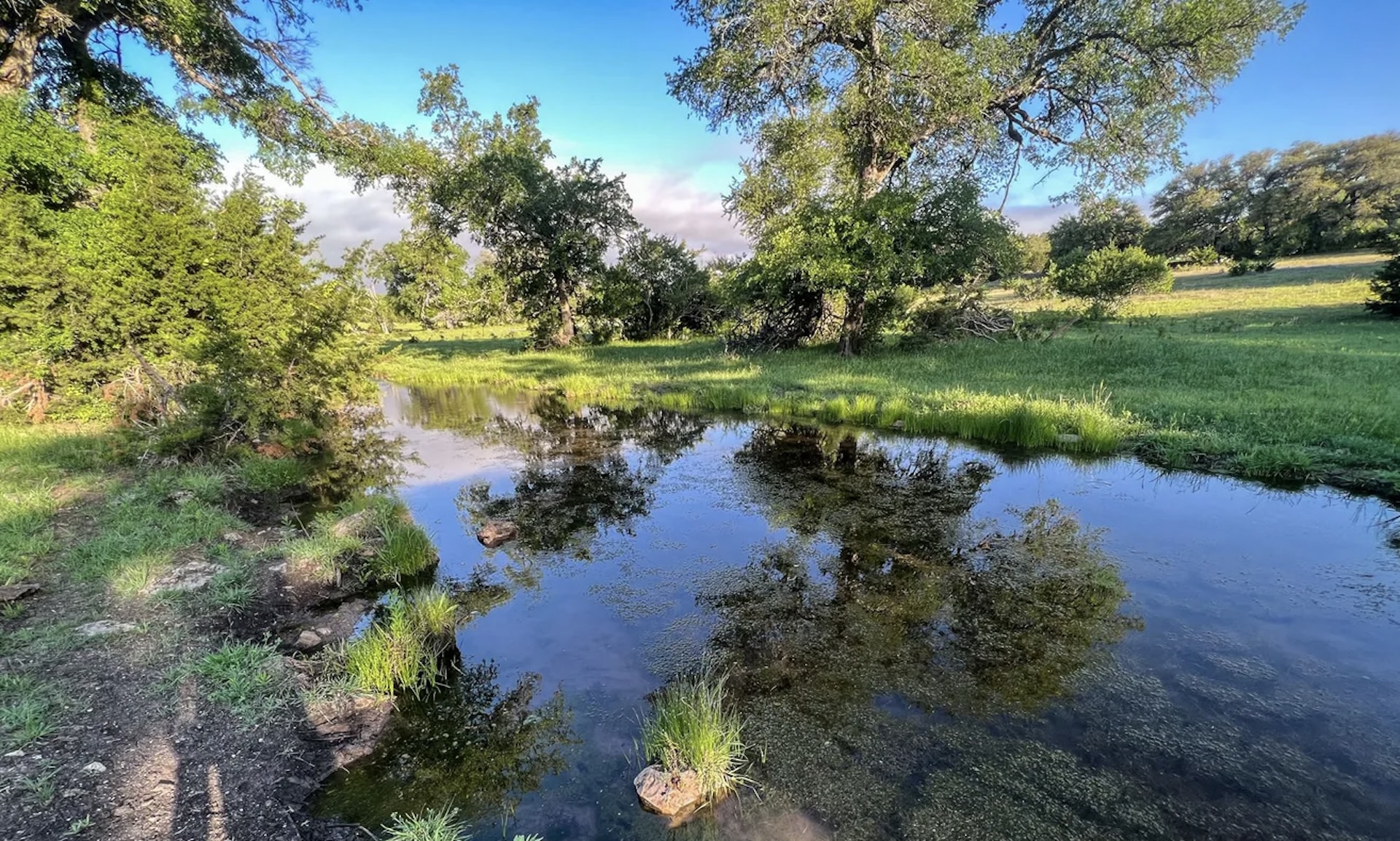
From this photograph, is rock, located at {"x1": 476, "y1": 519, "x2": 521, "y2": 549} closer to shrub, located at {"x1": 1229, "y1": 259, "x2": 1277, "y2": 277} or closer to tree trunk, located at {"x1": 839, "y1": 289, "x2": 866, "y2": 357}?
Result: tree trunk, located at {"x1": 839, "y1": 289, "x2": 866, "y2": 357}

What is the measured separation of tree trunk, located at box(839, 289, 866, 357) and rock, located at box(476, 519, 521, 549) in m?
13.1

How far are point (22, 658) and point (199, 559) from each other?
173 cm

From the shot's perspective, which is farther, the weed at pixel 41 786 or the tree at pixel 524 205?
the tree at pixel 524 205

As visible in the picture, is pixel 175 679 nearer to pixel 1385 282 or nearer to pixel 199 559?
pixel 199 559

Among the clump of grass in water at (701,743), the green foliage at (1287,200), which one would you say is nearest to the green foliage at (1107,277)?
the clump of grass in water at (701,743)

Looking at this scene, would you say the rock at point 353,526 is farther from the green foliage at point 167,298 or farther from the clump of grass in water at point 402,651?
the green foliage at point 167,298

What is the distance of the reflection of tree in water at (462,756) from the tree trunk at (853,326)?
1532 centimetres

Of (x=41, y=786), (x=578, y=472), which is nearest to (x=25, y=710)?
(x=41, y=786)

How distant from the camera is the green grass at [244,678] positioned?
139 inches

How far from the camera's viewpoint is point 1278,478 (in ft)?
22.8

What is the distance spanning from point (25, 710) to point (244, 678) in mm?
985

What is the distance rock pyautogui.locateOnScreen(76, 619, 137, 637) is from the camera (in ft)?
13.5

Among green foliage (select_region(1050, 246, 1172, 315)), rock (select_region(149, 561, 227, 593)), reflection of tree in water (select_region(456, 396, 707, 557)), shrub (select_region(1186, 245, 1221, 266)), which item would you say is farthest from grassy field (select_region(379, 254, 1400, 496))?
shrub (select_region(1186, 245, 1221, 266))

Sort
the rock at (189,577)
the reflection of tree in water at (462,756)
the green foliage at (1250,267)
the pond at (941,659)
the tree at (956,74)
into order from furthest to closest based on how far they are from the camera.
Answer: the green foliage at (1250,267)
the tree at (956,74)
the rock at (189,577)
the reflection of tree in water at (462,756)
the pond at (941,659)
